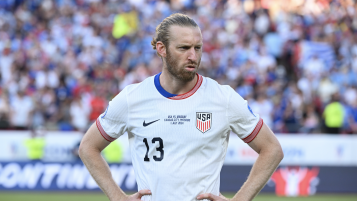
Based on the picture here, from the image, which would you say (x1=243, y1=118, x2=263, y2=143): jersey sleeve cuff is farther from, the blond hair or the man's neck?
the blond hair

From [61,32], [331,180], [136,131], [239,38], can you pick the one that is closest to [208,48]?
[239,38]

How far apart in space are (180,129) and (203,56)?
41.7ft

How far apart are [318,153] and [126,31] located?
7490mm

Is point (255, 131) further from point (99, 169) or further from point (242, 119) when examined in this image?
point (99, 169)

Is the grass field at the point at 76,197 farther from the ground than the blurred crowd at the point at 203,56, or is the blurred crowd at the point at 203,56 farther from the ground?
the blurred crowd at the point at 203,56

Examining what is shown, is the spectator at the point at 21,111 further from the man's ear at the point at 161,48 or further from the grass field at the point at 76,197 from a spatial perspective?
the man's ear at the point at 161,48

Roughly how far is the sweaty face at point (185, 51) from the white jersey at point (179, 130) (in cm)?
17

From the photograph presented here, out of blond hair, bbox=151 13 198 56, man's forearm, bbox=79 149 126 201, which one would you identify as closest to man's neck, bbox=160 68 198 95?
blond hair, bbox=151 13 198 56

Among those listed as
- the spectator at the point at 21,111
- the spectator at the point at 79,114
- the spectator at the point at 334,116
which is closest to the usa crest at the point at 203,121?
the spectator at the point at 79,114

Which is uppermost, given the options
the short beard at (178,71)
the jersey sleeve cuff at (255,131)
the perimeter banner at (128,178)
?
the short beard at (178,71)

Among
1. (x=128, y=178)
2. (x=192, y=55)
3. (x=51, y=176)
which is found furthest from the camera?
(x=51, y=176)

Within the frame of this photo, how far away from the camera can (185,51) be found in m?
3.42

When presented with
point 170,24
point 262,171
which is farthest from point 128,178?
point 170,24

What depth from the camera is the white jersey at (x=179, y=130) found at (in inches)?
134
